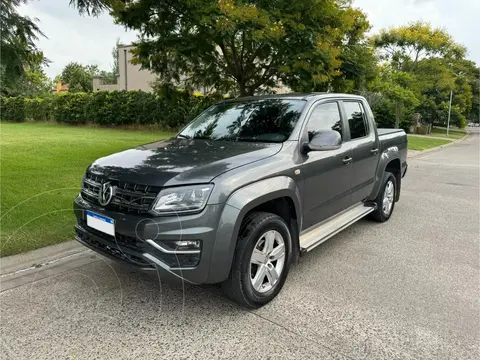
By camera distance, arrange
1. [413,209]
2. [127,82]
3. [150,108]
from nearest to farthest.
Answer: [413,209] < [150,108] < [127,82]

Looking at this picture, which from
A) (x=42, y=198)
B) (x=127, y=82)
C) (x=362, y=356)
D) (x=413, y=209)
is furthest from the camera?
(x=127, y=82)

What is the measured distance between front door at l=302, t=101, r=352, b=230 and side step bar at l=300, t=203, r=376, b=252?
0.27 feet

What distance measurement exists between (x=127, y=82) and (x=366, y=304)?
35.8 m

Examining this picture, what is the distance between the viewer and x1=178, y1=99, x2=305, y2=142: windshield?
3814mm

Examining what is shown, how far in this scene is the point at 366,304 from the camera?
10.8ft

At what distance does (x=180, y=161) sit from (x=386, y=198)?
3.71 m

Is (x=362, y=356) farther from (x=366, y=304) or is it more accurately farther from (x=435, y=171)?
(x=435, y=171)

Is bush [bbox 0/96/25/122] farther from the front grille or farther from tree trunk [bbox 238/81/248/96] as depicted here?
the front grille

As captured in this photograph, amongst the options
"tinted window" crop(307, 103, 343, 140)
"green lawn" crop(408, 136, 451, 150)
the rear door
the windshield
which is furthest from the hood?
"green lawn" crop(408, 136, 451, 150)

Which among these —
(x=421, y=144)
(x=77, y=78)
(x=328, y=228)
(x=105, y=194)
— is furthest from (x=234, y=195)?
(x=77, y=78)

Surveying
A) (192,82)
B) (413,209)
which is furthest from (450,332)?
(192,82)

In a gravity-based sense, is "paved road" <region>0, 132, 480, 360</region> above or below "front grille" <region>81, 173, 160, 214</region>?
below

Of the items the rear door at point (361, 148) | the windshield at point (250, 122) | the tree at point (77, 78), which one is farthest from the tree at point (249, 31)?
the tree at point (77, 78)

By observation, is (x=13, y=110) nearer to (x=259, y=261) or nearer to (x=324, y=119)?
(x=324, y=119)
